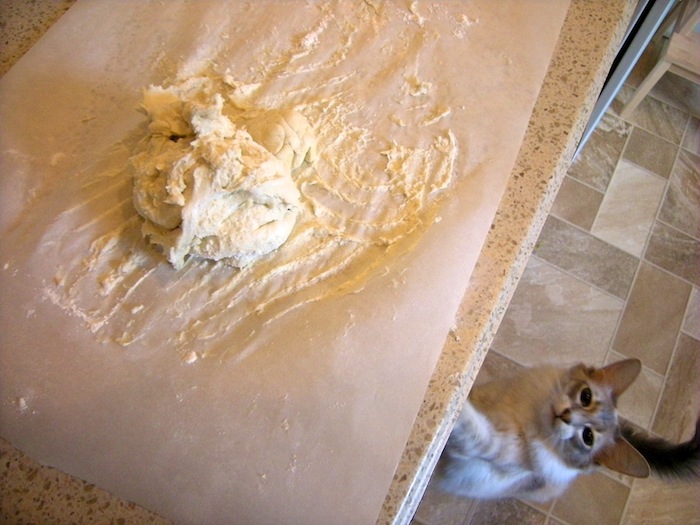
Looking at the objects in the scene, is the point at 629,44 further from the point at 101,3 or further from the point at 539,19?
the point at 101,3

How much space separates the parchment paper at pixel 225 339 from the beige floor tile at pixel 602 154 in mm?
939

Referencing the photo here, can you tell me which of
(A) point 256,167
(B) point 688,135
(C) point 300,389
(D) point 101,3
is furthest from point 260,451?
(B) point 688,135

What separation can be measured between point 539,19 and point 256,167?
0.64m

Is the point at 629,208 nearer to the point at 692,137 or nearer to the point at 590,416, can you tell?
the point at 692,137

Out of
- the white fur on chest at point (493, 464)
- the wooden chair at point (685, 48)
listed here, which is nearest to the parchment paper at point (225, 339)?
the white fur on chest at point (493, 464)

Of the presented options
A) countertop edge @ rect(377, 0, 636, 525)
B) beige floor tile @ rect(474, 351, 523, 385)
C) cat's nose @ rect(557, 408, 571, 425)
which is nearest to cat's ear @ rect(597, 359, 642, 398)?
cat's nose @ rect(557, 408, 571, 425)

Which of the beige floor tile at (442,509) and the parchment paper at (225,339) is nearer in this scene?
the parchment paper at (225,339)

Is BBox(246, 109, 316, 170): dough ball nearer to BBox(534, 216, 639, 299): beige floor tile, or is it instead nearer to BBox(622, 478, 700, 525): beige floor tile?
BBox(534, 216, 639, 299): beige floor tile

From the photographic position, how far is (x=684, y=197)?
168 cm

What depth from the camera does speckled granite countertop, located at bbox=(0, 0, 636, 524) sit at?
0.60 meters

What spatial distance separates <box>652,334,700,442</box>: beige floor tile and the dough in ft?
4.47

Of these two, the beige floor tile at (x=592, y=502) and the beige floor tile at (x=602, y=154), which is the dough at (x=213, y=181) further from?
the beige floor tile at (x=602, y=154)

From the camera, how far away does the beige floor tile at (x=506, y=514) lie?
1275 millimetres

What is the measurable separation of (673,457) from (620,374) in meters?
0.24
